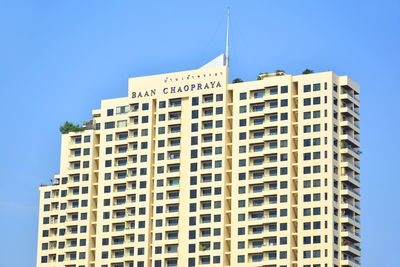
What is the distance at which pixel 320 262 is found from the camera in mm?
197750

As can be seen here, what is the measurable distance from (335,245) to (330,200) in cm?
760

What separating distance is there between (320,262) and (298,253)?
14.1 ft

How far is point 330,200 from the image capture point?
19988cm

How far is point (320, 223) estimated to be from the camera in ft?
655

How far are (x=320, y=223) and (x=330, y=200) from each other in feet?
13.9

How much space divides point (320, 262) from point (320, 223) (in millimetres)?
6637

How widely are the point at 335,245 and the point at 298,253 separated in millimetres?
6357

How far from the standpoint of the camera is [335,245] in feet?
654

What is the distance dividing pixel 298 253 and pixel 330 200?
10.4m

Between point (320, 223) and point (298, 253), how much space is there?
628 centimetres
